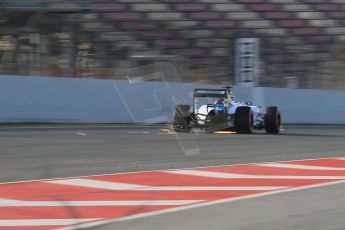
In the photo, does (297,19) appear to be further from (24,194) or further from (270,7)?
(24,194)

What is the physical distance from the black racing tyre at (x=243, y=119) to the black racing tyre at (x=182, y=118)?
1199mm

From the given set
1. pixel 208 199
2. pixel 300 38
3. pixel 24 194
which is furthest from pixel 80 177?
pixel 300 38

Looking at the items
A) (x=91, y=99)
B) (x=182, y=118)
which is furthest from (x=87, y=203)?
(x=91, y=99)

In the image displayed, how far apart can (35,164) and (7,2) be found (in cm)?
1553

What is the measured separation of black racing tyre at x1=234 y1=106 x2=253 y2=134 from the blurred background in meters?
7.01

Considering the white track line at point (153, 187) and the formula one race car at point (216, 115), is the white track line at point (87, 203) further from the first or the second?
the formula one race car at point (216, 115)

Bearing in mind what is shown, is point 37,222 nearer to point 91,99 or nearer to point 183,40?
point 91,99

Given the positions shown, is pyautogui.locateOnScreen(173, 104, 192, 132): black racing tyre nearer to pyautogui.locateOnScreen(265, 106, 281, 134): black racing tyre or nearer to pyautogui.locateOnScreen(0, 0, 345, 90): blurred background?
pyautogui.locateOnScreen(265, 106, 281, 134): black racing tyre

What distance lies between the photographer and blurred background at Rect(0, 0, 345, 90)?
23.0 m

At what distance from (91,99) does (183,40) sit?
22.5 feet

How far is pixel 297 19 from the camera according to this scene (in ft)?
110

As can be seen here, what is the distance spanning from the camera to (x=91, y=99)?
2238 cm

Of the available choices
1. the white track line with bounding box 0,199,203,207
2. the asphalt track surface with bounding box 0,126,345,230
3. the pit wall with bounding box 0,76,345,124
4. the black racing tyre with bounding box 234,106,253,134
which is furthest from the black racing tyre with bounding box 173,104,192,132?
the white track line with bounding box 0,199,203,207

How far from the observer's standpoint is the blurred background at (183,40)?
23.0 metres
